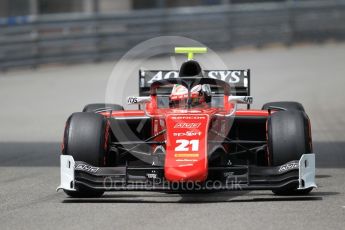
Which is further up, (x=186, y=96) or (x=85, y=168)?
(x=186, y=96)

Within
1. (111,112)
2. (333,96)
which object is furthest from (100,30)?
(111,112)

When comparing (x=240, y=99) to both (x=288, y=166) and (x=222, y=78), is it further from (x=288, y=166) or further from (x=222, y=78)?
(x=222, y=78)

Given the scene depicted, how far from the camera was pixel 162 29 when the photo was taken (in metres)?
30.9

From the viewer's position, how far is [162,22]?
31.0 metres

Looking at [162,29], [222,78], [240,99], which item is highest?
[162,29]

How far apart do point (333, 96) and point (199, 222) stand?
13.6 m

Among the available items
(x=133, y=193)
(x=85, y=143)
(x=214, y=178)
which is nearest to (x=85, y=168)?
(x=85, y=143)

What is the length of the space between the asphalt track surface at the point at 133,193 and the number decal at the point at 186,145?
0.51 m

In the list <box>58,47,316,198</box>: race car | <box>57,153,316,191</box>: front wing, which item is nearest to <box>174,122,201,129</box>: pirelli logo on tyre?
<box>58,47,316,198</box>: race car

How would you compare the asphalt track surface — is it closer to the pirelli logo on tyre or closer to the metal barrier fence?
the pirelli logo on tyre

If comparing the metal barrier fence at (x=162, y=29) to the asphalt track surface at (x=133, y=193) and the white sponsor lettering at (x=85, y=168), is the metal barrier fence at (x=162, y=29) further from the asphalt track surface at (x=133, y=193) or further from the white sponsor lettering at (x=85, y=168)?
the white sponsor lettering at (x=85, y=168)

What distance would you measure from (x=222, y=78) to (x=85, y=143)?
2.99 m

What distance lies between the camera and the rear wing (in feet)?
39.9

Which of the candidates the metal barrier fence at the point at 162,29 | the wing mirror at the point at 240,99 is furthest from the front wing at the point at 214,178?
the metal barrier fence at the point at 162,29
